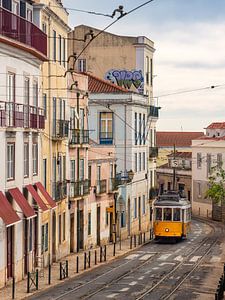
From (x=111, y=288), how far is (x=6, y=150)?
6512 millimetres

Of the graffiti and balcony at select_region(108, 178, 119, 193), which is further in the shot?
the graffiti

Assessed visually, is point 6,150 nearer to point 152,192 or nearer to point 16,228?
point 16,228

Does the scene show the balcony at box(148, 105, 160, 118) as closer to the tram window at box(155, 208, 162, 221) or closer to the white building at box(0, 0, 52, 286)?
the tram window at box(155, 208, 162, 221)

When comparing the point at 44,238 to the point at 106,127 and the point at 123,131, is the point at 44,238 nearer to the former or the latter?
the point at 106,127

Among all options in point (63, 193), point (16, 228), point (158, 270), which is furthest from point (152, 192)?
point (16, 228)

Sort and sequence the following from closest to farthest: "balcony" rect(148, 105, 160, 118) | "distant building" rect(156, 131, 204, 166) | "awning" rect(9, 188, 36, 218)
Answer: "awning" rect(9, 188, 36, 218) < "balcony" rect(148, 105, 160, 118) < "distant building" rect(156, 131, 204, 166)

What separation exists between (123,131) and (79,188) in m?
18.7

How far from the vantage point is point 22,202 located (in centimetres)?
3316

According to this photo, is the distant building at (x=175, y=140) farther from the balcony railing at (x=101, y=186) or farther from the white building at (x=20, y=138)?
the white building at (x=20, y=138)

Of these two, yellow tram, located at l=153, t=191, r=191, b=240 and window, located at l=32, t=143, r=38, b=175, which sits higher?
window, located at l=32, t=143, r=38, b=175

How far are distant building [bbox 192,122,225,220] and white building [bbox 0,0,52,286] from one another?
1962 inches

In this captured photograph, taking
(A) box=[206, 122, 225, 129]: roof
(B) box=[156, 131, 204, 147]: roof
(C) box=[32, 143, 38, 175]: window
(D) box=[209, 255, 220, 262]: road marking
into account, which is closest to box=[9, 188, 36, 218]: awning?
(C) box=[32, 143, 38, 175]: window

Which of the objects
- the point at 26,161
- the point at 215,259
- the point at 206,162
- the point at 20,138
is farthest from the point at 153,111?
the point at 20,138

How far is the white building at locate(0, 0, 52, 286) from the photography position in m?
31.5
